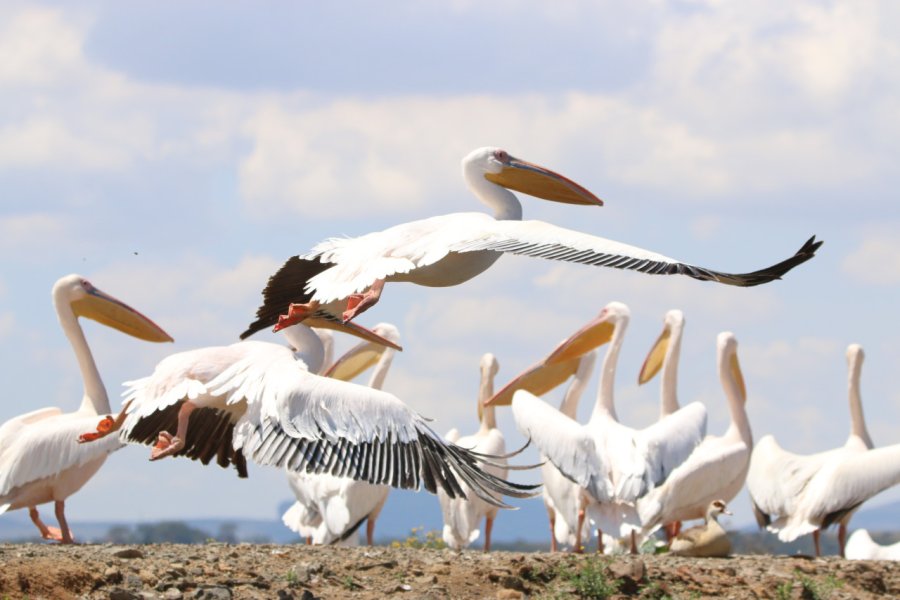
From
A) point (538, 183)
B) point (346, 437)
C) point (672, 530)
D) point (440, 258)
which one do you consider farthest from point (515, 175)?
point (672, 530)

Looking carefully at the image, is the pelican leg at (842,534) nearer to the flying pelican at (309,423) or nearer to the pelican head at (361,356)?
the pelican head at (361,356)

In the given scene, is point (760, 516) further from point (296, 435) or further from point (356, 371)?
point (296, 435)

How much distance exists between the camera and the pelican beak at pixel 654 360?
15.3 m

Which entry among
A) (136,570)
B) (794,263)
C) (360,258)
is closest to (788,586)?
(794,263)

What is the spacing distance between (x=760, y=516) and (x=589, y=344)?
6.72 feet

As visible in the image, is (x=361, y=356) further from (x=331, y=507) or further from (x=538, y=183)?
(x=538, y=183)

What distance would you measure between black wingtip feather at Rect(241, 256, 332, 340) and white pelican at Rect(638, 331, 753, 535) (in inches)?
130

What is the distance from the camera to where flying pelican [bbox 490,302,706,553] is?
11102mm

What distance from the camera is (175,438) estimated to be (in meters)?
7.92

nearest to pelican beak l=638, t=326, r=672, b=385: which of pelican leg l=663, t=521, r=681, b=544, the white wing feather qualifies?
pelican leg l=663, t=521, r=681, b=544

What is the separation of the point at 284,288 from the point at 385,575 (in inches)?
72.0

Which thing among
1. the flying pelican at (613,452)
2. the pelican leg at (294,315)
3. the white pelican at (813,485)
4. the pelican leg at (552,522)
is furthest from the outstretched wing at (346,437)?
the white pelican at (813,485)

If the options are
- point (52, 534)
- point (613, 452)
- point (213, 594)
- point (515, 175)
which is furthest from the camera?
point (52, 534)

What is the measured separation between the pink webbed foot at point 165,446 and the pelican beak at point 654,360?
8006mm
